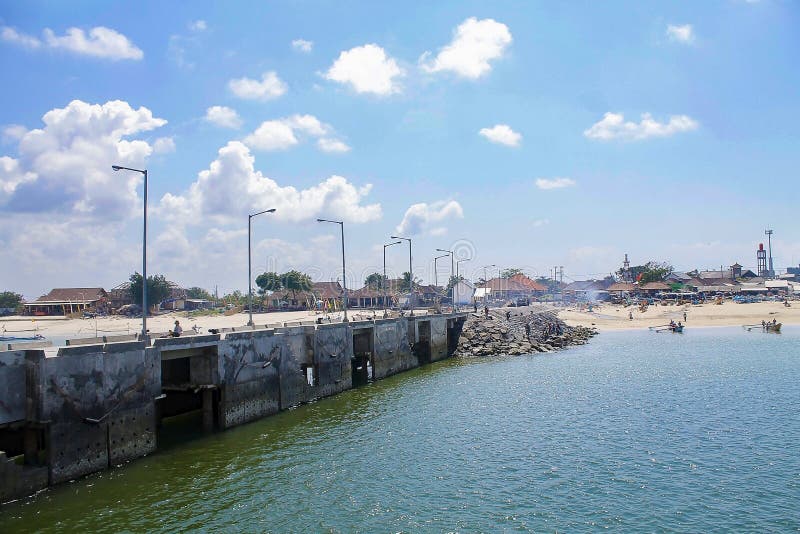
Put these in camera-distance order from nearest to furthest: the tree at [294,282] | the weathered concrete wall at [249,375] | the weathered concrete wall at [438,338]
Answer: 1. the weathered concrete wall at [249,375]
2. the weathered concrete wall at [438,338]
3. the tree at [294,282]

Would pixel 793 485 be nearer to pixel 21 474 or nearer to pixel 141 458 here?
pixel 141 458

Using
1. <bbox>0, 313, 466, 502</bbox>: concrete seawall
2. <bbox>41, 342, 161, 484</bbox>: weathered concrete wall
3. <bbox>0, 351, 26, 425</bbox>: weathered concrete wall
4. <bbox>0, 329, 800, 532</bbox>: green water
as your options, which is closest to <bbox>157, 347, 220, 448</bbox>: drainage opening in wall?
<bbox>0, 313, 466, 502</bbox>: concrete seawall

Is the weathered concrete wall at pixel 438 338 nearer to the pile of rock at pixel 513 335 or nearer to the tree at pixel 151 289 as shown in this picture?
the pile of rock at pixel 513 335

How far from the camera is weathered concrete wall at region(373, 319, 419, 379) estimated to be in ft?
178

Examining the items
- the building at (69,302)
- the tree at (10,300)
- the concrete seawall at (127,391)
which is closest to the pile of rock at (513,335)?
the concrete seawall at (127,391)

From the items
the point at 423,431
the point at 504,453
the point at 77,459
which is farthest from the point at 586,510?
the point at 77,459

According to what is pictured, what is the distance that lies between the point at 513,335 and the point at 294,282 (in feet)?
264

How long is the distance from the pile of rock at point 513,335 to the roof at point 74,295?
102 meters

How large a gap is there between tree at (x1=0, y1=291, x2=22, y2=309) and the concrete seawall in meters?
144

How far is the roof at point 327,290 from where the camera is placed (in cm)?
15591

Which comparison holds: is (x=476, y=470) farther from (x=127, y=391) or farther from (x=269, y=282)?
(x=269, y=282)

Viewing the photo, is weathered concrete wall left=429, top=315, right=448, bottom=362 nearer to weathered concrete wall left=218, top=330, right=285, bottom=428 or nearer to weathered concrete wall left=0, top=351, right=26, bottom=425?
weathered concrete wall left=218, top=330, right=285, bottom=428

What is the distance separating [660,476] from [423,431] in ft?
42.9

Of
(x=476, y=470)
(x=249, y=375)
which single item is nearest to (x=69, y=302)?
(x=249, y=375)
